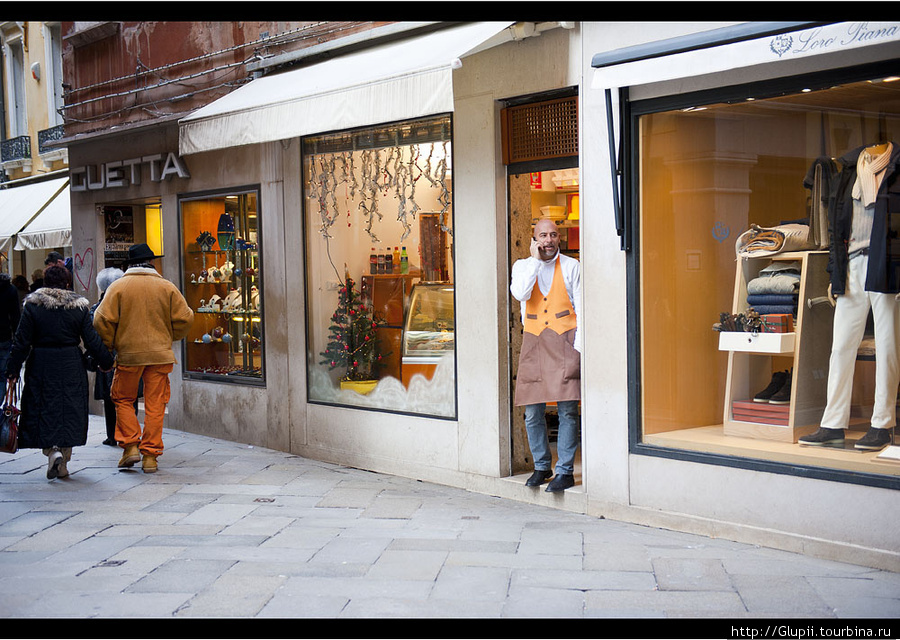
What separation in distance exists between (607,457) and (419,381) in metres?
2.21

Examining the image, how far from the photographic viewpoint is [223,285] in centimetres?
1122

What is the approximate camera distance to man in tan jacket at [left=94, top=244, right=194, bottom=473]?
8.74 metres

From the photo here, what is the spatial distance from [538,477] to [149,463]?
3.69 m

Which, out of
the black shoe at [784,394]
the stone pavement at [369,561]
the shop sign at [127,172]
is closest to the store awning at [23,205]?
the shop sign at [127,172]

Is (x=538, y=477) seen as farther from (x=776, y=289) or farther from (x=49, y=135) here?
(x=49, y=135)

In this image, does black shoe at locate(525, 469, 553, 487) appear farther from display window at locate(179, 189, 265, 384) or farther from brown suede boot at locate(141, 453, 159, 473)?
display window at locate(179, 189, 265, 384)

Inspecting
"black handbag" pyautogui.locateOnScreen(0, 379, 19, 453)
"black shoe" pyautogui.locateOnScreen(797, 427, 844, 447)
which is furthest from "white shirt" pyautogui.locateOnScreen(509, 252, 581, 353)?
"black handbag" pyautogui.locateOnScreen(0, 379, 19, 453)

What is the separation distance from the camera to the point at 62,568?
5.78 meters

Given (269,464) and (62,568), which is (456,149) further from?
(62,568)

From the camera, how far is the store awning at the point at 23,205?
16656mm

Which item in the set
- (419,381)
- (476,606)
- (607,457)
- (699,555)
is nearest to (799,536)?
(699,555)

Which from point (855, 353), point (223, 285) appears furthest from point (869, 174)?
point (223, 285)

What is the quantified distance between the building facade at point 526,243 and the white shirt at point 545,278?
0.16 m

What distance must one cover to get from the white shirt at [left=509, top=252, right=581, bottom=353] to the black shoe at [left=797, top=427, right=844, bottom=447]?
1669mm
